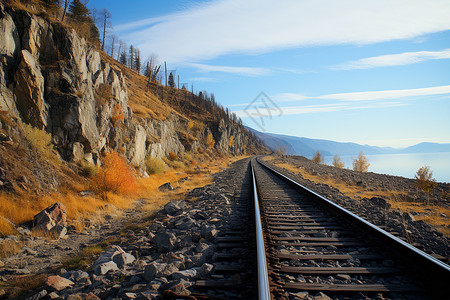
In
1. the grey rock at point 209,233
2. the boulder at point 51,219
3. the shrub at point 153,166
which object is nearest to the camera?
the grey rock at point 209,233

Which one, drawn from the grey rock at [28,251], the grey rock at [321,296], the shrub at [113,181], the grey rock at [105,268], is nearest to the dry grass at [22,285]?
the grey rock at [105,268]

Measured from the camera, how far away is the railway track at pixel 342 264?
9.16 ft

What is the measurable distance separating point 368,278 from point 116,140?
13.9m

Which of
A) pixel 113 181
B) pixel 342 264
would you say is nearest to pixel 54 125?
pixel 113 181

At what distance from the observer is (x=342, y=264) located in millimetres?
3531

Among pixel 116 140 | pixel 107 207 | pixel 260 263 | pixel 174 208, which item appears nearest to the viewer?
pixel 260 263

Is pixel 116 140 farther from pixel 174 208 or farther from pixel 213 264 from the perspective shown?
pixel 213 264

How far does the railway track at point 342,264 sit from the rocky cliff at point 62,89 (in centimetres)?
982

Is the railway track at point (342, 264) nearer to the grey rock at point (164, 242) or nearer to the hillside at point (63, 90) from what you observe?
the grey rock at point (164, 242)

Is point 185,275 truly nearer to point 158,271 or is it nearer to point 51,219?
point 158,271

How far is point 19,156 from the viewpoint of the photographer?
26.4ft

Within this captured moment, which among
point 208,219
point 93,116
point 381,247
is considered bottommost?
point 208,219

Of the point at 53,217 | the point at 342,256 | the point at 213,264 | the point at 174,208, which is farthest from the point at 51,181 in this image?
the point at 342,256

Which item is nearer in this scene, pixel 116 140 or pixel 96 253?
pixel 96 253
